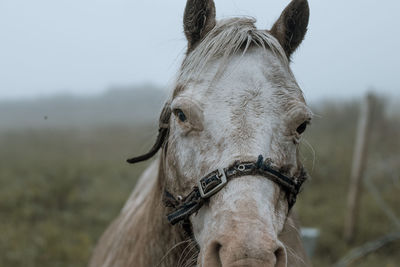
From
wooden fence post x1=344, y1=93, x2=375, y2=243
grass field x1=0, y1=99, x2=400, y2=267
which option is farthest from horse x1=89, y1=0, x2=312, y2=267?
wooden fence post x1=344, y1=93, x2=375, y2=243

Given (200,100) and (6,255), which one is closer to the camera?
(200,100)

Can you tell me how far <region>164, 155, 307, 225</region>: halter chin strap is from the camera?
1498mm

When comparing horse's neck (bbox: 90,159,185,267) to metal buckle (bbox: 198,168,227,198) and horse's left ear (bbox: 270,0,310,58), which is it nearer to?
metal buckle (bbox: 198,168,227,198)

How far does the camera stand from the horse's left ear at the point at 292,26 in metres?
2.06

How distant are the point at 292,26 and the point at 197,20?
1.75 feet

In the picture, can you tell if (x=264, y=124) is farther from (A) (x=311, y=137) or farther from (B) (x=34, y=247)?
(A) (x=311, y=137)

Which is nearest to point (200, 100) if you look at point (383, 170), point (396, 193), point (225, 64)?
point (225, 64)

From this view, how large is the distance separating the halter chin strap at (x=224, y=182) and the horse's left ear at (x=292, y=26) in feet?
2.55

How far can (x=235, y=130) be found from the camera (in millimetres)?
1581

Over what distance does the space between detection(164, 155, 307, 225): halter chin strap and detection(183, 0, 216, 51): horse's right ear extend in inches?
33.3

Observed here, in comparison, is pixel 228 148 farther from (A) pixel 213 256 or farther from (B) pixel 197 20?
(B) pixel 197 20

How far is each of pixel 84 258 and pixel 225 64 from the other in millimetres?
4311

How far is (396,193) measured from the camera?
7539 mm

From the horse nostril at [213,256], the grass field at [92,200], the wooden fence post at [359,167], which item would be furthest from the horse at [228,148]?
the wooden fence post at [359,167]
